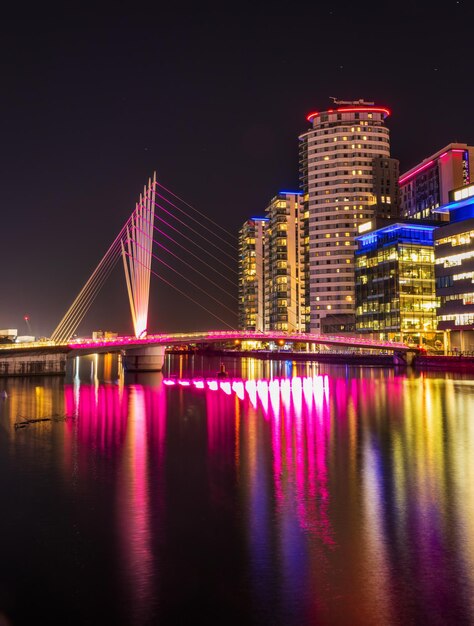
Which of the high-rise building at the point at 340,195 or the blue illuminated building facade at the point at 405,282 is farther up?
the high-rise building at the point at 340,195

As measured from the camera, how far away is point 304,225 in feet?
509

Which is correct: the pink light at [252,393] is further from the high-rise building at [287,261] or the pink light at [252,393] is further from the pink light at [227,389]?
the high-rise building at [287,261]

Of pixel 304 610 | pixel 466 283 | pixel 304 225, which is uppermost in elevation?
pixel 304 225

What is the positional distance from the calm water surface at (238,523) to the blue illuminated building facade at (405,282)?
8097 cm

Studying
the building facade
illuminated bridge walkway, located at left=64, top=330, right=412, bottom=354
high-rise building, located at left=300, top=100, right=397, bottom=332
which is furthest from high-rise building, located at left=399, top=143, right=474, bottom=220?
illuminated bridge walkway, located at left=64, top=330, right=412, bottom=354

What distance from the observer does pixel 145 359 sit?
78.9 metres

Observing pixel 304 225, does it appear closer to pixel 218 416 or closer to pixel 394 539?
pixel 218 416

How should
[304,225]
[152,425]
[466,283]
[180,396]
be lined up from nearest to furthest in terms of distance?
1. [152,425]
2. [180,396]
3. [466,283]
4. [304,225]

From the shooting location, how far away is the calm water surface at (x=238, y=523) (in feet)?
31.3

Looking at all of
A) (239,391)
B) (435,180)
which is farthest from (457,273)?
(435,180)

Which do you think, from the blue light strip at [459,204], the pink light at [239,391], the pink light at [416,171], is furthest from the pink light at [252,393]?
the pink light at [416,171]

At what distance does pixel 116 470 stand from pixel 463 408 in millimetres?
22940

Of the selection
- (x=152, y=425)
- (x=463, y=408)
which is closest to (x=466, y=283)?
(x=463, y=408)

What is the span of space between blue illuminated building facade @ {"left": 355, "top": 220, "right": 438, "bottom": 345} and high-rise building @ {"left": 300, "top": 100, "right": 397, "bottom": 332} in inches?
1007
